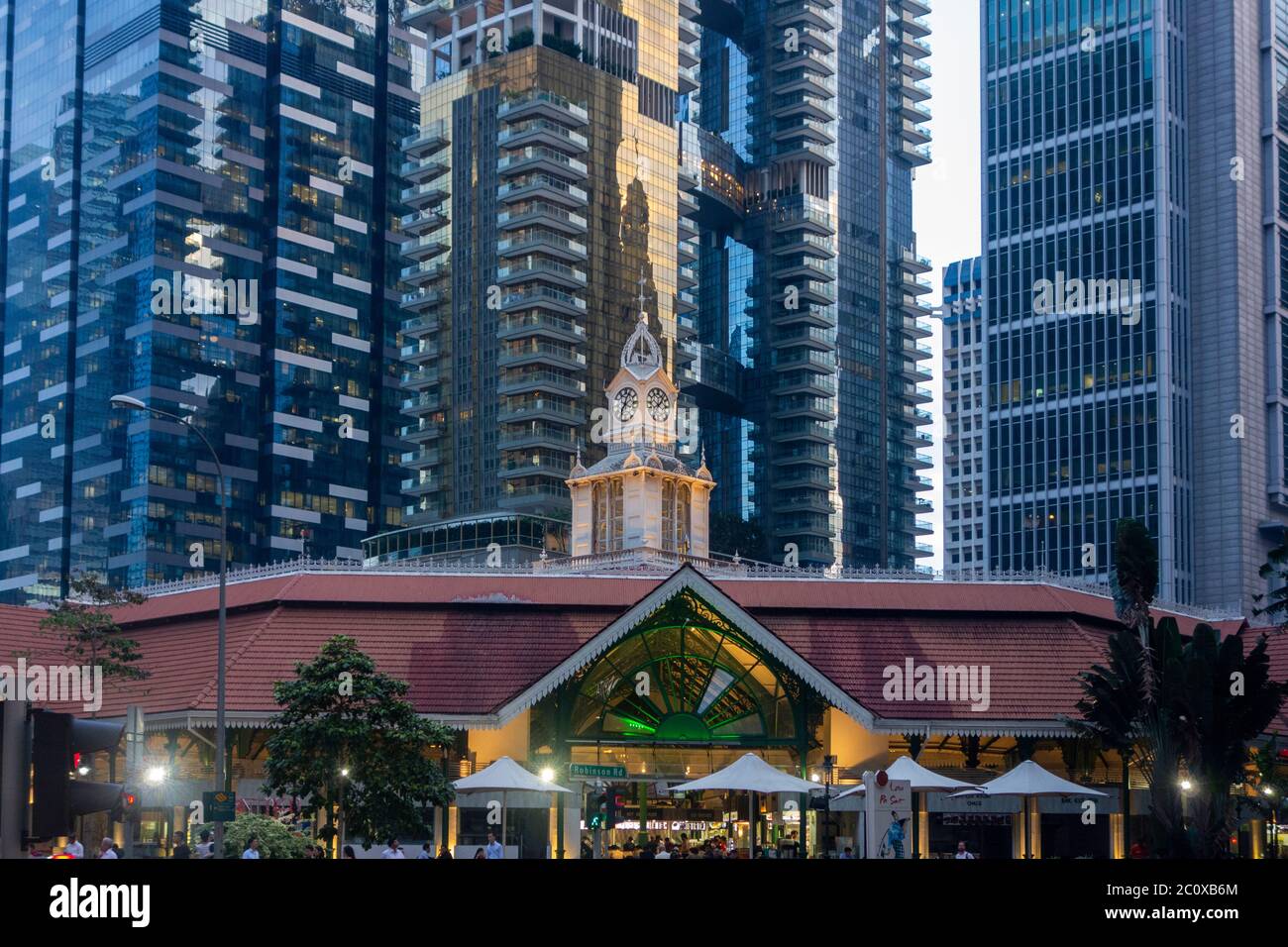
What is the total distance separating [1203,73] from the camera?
569 feet

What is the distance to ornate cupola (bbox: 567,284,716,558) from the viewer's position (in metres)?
85.8

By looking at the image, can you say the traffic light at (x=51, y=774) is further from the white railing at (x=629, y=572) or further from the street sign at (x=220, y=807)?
the white railing at (x=629, y=572)

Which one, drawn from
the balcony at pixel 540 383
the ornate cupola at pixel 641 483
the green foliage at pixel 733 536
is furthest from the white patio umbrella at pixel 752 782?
the green foliage at pixel 733 536

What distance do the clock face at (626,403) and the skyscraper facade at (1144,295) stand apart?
88.2m

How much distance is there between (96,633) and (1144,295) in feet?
415

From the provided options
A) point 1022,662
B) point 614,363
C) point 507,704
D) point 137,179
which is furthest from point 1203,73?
point 507,704

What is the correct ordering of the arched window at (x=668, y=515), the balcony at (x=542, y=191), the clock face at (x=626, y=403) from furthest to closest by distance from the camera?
1. the balcony at (x=542, y=191)
2. the clock face at (x=626, y=403)
3. the arched window at (x=668, y=515)

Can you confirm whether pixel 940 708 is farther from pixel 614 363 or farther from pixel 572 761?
pixel 614 363

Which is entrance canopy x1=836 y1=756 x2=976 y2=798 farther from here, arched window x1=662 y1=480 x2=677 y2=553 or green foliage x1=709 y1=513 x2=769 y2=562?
green foliage x1=709 y1=513 x2=769 y2=562

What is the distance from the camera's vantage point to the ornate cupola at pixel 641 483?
3376 inches

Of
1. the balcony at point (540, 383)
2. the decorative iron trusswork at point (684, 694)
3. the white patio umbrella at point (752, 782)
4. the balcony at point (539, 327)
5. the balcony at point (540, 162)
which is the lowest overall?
the white patio umbrella at point (752, 782)

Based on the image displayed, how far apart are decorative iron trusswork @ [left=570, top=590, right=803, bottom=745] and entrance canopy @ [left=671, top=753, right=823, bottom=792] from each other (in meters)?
8.25

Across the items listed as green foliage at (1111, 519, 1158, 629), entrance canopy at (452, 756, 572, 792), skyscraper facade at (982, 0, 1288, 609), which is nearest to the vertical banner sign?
entrance canopy at (452, 756, 572, 792)
